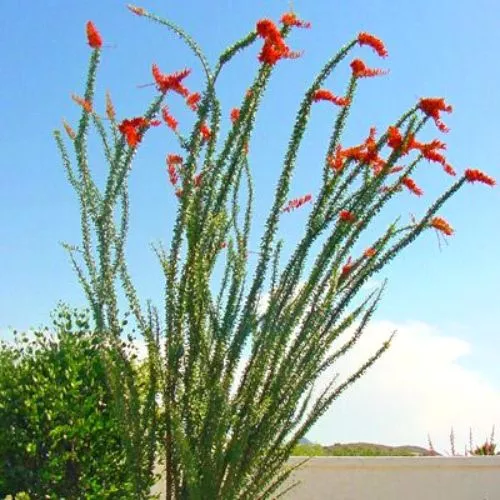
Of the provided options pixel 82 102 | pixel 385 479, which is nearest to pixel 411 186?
pixel 82 102

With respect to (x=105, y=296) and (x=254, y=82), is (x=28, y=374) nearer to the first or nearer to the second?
(x=105, y=296)

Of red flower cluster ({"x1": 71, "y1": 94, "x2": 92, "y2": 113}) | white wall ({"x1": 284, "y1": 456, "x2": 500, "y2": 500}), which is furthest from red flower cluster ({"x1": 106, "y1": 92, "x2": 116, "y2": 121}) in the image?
white wall ({"x1": 284, "y1": 456, "x2": 500, "y2": 500})

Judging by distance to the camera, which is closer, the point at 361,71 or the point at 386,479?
the point at 361,71

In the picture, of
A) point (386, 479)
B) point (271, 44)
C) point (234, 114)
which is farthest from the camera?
point (386, 479)

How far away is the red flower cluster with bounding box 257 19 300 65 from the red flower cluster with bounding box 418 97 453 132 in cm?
70

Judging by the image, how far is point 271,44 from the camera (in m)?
4.55

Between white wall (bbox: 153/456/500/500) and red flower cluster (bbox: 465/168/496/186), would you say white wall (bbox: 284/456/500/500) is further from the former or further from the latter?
red flower cluster (bbox: 465/168/496/186)

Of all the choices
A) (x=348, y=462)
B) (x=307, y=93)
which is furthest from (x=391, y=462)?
(x=307, y=93)

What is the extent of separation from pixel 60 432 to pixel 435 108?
9.76 feet

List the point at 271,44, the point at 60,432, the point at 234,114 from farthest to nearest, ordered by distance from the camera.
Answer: the point at 60,432 < the point at 234,114 < the point at 271,44

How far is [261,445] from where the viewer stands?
4594mm

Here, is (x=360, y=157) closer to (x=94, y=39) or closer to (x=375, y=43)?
(x=375, y=43)

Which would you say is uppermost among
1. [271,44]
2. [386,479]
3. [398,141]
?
[271,44]

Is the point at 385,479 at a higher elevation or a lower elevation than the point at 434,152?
lower
